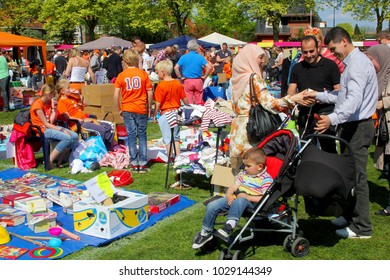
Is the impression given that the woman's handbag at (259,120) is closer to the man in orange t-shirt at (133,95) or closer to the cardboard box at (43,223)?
the cardboard box at (43,223)

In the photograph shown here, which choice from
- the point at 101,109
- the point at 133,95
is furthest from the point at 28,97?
the point at 133,95

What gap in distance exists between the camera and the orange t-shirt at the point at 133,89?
7035 millimetres

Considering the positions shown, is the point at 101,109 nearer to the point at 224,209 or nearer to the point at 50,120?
the point at 50,120

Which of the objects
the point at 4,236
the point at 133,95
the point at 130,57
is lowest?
the point at 4,236

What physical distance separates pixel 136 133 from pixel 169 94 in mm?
867

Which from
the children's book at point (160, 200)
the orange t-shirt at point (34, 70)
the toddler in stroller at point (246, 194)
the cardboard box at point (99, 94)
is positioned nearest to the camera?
the toddler in stroller at point (246, 194)

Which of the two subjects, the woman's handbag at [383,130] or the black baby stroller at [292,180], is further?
the woman's handbag at [383,130]

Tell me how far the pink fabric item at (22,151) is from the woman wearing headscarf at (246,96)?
165 inches

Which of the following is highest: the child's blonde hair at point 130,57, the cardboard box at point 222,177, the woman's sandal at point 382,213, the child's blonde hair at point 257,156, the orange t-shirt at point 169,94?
the child's blonde hair at point 130,57

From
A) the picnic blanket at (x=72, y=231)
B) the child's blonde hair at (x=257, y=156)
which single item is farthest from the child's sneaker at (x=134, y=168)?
the child's blonde hair at (x=257, y=156)

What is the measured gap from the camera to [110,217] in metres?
4.77

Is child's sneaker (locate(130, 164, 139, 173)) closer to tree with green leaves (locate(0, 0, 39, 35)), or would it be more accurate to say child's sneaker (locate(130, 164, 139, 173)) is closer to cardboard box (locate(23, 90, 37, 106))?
cardboard box (locate(23, 90, 37, 106))

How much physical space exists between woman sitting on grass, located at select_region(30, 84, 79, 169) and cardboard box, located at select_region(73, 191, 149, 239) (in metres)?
2.69
